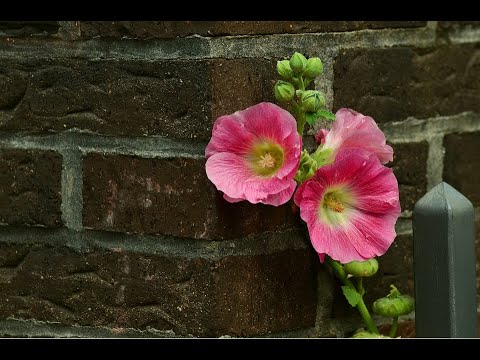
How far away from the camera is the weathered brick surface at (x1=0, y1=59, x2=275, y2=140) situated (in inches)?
37.5

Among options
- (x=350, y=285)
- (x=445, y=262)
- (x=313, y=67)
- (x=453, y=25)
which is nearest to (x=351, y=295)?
(x=350, y=285)

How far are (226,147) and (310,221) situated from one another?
0.09 meters

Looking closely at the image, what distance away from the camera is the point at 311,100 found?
3.13 feet

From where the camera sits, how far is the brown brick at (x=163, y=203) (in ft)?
3.14

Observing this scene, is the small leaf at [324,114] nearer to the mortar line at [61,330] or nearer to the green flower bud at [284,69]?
the green flower bud at [284,69]

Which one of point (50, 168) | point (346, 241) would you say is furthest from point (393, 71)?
point (50, 168)

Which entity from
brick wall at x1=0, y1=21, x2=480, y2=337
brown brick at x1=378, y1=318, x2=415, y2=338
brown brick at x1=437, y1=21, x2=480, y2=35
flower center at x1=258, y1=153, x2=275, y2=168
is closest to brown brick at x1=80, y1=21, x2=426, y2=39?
brick wall at x1=0, y1=21, x2=480, y2=337

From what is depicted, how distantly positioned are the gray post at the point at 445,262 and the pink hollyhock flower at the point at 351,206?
29 mm

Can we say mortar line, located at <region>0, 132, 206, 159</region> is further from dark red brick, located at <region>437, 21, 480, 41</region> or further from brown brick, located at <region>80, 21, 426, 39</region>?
dark red brick, located at <region>437, 21, 480, 41</region>

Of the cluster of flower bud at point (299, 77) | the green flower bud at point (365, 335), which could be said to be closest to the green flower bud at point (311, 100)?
the cluster of flower bud at point (299, 77)

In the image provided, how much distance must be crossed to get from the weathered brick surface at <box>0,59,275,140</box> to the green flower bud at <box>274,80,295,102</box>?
3 cm

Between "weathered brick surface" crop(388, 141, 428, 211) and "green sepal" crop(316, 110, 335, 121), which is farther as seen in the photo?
"weathered brick surface" crop(388, 141, 428, 211)

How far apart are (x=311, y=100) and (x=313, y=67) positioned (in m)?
0.03

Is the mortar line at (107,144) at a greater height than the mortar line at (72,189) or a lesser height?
greater
